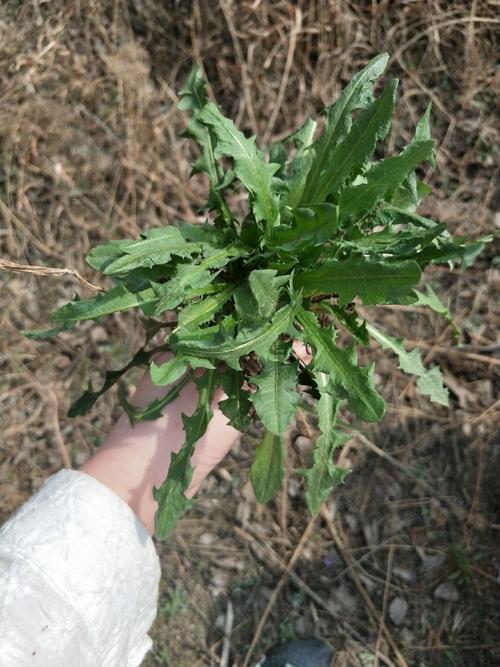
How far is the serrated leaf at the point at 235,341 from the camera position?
1.32 metres

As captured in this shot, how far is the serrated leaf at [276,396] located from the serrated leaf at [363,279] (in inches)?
8.1

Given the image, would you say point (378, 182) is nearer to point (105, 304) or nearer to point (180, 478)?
point (105, 304)

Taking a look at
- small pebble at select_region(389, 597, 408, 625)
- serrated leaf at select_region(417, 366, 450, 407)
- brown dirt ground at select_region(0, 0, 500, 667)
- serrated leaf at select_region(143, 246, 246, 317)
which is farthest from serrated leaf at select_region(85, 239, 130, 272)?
small pebble at select_region(389, 597, 408, 625)

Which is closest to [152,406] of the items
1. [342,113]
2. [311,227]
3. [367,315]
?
[311,227]

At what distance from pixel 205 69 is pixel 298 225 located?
162 cm

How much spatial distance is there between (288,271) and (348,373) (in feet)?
0.93

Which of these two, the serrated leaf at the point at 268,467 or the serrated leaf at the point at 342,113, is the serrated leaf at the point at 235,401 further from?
the serrated leaf at the point at 342,113

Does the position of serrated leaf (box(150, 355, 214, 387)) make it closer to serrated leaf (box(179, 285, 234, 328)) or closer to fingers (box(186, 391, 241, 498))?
serrated leaf (box(179, 285, 234, 328))

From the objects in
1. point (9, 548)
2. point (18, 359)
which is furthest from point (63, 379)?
point (9, 548)

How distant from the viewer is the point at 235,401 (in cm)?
150

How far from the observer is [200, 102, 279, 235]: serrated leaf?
1.49 m

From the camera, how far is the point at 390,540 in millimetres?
2559

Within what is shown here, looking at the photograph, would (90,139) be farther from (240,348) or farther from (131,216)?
(240,348)

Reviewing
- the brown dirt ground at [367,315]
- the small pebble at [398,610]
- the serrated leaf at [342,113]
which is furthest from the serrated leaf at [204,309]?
the small pebble at [398,610]
